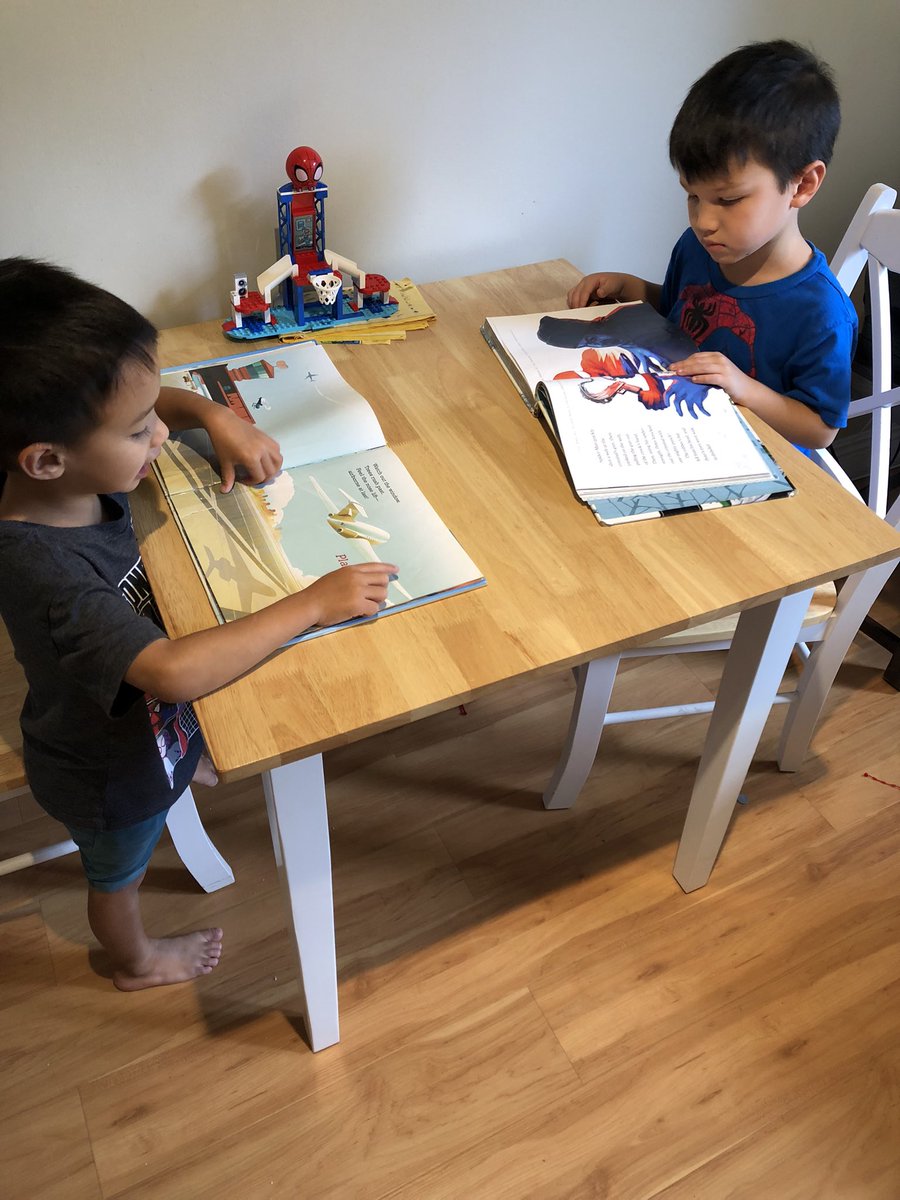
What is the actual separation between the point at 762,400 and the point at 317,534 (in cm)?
58

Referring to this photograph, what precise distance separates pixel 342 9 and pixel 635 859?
1308 millimetres

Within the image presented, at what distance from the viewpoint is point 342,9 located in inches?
50.2

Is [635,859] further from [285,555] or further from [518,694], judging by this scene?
[285,555]

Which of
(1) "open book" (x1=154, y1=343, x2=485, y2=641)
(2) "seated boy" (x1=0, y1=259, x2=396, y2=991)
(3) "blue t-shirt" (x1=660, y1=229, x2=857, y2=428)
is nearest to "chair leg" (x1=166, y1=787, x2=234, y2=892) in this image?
(2) "seated boy" (x1=0, y1=259, x2=396, y2=991)

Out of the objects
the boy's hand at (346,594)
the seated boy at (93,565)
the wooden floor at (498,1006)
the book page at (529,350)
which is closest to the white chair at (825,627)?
the wooden floor at (498,1006)

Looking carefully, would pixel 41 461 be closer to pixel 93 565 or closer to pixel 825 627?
pixel 93 565

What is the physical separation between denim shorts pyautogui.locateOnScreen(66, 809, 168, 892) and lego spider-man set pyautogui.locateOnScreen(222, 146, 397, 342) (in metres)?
0.65

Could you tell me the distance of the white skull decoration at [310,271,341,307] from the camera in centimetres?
127

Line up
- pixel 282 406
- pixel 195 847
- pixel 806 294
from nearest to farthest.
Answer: pixel 282 406, pixel 806 294, pixel 195 847

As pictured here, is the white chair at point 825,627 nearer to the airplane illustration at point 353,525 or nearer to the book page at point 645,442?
the book page at point 645,442

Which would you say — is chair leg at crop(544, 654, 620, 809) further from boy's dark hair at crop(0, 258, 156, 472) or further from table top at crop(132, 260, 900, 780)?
boy's dark hair at crop(0, 258, 156, 472)

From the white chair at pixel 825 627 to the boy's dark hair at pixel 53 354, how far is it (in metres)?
0.72

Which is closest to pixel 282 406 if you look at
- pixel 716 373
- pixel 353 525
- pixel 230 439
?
pixel 230 439

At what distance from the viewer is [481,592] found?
0.91 meters
